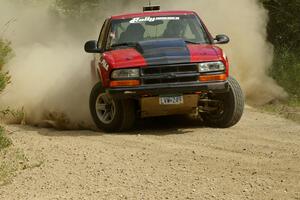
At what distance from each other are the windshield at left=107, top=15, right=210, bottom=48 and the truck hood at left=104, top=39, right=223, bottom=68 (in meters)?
0.47

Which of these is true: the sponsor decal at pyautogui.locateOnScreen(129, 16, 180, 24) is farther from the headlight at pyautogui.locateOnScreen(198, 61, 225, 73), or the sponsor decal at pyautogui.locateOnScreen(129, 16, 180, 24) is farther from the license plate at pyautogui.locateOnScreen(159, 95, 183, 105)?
the license plate at pyautogui.locateOnScreen(159, 95, 183, 105)

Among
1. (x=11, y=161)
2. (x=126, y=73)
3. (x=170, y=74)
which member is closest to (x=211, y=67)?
(x=170, y=74)

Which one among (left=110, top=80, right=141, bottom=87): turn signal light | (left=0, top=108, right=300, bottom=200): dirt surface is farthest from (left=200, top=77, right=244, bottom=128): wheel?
(left=110, top=80, right=141, bottom=87): turn signal light

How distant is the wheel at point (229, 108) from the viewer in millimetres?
9414

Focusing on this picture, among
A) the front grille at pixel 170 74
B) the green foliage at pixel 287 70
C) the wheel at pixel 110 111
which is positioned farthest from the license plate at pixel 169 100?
the green foliage at pixel 287 70

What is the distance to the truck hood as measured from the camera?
29.5 ft

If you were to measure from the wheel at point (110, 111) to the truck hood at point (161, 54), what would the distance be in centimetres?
56

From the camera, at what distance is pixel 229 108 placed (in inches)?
371

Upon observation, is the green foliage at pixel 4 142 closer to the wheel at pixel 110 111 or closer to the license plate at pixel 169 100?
the wheel at pixel 110 111

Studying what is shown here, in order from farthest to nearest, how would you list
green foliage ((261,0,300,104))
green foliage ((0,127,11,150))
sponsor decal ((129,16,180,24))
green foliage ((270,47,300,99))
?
1. green foliage ((261,0,300,104))
2. green foliage ((270,47,300,99))
3. sponsor decal ((129,16,180,24))
4. green foliage ((0,127,11,150))

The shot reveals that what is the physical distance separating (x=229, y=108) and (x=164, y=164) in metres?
2.66

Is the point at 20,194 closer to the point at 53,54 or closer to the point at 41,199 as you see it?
the point at 41,199

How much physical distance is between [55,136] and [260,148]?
3.09m

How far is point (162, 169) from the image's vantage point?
22.4 feet
